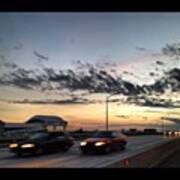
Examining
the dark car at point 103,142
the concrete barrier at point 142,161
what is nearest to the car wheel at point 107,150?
the dark car at point 103,142

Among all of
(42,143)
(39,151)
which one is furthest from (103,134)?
(39,151)

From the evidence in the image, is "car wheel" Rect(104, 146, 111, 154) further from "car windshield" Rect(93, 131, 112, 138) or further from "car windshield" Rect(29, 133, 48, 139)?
"car windshield" Rect(29, 133, 48, 139)

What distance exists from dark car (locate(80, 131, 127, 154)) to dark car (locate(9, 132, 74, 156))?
78cm

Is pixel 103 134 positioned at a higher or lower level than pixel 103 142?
higher

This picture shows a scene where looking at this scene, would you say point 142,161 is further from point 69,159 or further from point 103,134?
point 69,159

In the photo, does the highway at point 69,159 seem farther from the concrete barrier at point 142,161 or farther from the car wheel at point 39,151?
the concrete barrier at point 142,161

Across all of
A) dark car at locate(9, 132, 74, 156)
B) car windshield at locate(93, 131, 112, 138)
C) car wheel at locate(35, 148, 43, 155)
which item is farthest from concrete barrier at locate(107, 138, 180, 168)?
car wheel at locate(35, 148, 43, 155)

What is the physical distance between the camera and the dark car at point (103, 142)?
633 inches

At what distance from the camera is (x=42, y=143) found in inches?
642

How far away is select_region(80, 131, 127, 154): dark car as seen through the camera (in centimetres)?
1608

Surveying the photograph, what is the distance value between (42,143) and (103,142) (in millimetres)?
1972

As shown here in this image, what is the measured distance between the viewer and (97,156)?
16484 millimetres

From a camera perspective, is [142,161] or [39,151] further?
[39,151]
